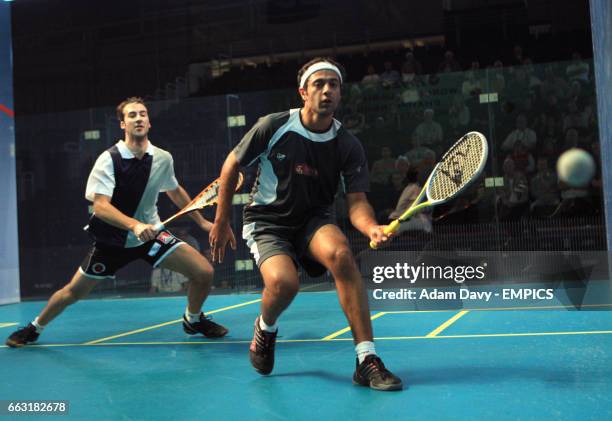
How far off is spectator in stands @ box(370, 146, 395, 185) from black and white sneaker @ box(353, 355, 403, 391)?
182 inches

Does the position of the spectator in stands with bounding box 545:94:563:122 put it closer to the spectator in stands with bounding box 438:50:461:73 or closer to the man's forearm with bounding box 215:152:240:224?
the spectator in stands with bounding box 438:50:461:73

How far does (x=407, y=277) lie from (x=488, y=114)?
1.72 meters

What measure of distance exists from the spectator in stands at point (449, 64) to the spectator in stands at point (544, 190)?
49.8 inches

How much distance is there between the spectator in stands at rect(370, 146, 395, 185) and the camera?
709 centimetres

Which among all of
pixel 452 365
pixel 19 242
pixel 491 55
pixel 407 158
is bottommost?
pixel 452 365

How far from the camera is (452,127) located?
6980mm

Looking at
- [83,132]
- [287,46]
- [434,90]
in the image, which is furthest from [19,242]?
[434,90]

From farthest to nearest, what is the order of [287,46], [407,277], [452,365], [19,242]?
1. [287,46]
2. [19,242]
3. [407,277]
4. [452,365]

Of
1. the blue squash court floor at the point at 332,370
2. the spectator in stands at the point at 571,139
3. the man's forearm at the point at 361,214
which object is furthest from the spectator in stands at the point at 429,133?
the man's forearm at the point at 361,214

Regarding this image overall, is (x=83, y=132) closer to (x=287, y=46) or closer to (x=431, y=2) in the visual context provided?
(x=287, y=46)

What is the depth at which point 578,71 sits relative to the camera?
683 cm

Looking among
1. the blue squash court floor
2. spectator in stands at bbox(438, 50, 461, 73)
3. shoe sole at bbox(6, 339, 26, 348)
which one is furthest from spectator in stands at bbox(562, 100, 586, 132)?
shoe sole at bbox(6, 339, 26, 348)
